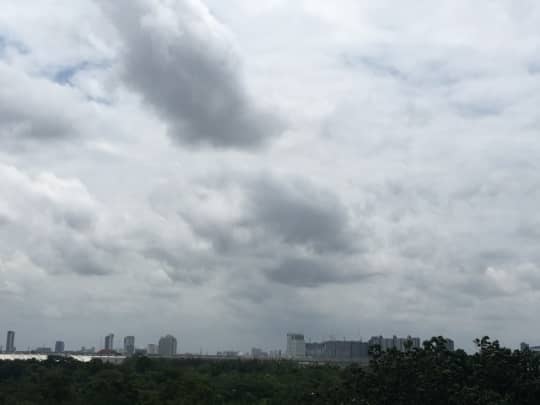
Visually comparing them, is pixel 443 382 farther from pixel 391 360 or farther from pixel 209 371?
pixel 209 371

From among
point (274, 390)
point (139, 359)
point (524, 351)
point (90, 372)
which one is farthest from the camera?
point (139, 359)

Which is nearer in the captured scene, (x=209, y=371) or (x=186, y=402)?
(x=186, y=402)

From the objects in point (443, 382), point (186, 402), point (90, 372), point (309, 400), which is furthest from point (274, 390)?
point (443, 382)

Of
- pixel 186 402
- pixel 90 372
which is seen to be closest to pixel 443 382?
pixel 186 402

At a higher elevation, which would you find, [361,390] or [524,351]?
[524,351]

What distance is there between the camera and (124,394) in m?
61.8

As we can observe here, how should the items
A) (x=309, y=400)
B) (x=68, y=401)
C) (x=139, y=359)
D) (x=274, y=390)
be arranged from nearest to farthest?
1. (x=309, y=400)
2. (x=68, y=401)
3. (x=274, y=390)
4. (x=139, y=359)

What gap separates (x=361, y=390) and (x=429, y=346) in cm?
347

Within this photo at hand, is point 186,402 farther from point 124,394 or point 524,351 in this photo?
point 524,351

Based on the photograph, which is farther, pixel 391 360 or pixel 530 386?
pixel 391 360

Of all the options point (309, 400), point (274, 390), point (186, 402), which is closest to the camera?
point (309, 400)

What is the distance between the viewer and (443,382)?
2628 cm

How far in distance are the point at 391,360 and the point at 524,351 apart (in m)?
5.24

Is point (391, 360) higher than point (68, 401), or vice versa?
point (391, 360)
